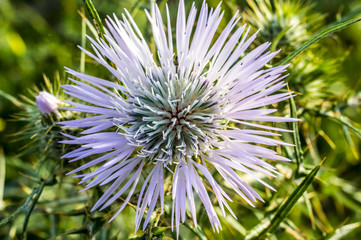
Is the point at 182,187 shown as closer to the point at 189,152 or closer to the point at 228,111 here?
the point at 189,152

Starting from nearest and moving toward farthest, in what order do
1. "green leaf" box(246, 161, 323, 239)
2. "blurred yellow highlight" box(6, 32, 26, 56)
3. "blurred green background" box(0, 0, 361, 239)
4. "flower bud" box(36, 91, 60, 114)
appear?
"green leaf" box(246, 161, 323, 239) → "flower bud" box(36, 91, 60, 114) → "blurred green background" box(0, 0, 361, 239) → "blurred yellow highlight" box(6, 32, 26, 56)

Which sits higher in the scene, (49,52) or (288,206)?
(49,52)

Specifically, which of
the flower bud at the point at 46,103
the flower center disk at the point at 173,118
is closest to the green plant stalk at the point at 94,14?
the flower center disk at the point at 173,118

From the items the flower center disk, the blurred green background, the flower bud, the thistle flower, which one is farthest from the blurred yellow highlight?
the flower center disk

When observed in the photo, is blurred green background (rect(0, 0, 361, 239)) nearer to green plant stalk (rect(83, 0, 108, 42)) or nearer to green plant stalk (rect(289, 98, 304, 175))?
green plant stalk (rect(289, 98, 304, 175))

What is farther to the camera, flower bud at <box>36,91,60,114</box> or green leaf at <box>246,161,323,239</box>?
flower bud at <box>36,91,60,114</box>

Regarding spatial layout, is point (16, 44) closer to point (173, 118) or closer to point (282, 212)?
point (173, 118)

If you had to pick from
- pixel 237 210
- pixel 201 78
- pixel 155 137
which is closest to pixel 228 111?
pixel 201 78
